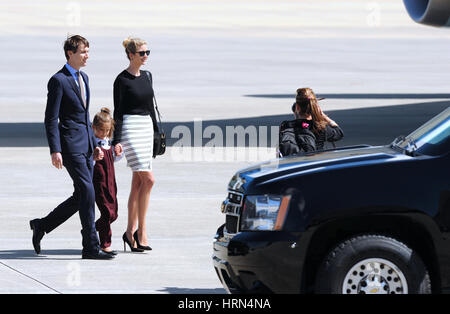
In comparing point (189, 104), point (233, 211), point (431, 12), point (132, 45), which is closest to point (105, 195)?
point (132, 45)

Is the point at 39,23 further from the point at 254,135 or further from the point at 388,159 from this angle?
the point at 388,159

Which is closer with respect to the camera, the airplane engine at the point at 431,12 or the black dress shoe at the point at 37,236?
the black dress shoe at the point at 37,236

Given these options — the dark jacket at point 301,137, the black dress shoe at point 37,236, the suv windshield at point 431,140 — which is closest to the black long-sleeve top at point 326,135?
the dark jacket at point 301,137

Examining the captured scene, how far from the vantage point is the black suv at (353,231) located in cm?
625

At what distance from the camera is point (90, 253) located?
8789 millimetres

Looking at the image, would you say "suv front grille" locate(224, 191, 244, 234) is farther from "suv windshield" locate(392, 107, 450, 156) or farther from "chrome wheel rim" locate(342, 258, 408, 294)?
"suv windshield" locate(392, 107, 450, 156)

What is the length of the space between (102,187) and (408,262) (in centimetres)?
340

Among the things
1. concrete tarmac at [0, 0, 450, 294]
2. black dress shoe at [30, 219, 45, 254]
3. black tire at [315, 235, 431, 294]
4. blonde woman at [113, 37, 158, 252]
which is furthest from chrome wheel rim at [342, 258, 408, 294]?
black dress shoe at [30, 219, 45, 254]

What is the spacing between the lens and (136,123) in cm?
901

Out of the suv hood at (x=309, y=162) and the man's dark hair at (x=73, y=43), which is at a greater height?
the man's dark hair at (x=73, y=43)

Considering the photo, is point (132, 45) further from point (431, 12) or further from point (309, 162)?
point (431, 12)

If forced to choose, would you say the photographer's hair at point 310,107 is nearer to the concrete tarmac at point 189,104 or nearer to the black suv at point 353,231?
the concrete tarmac at point 189,104

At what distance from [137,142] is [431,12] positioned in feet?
14.4

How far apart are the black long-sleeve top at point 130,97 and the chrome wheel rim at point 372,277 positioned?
3185 mm
